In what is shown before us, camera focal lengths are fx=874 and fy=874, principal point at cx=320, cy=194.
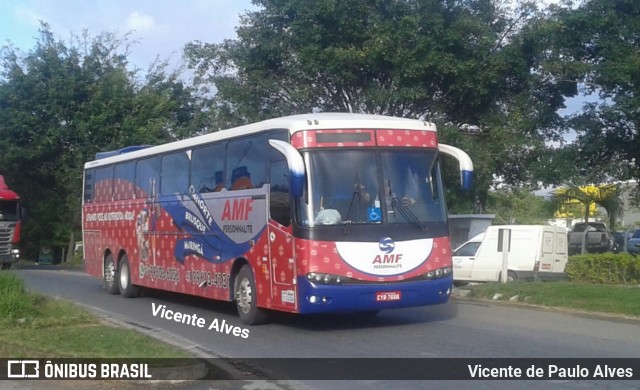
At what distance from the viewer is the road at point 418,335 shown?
1162cm

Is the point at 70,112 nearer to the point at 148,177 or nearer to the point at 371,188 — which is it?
the point at 148,177

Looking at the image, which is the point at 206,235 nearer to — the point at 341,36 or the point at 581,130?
the point at 341,36

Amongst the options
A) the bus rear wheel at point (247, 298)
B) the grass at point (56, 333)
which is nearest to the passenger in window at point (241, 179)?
the bus rear wheel at point (247, 298)

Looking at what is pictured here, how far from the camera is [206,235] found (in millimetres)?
16328

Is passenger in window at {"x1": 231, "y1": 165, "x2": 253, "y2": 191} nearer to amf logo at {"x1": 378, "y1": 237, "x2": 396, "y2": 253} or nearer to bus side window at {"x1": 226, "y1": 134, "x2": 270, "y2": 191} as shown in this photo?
bus side window at {"x1": 226, "y1": 134, "x2": 270, "y2": 191}

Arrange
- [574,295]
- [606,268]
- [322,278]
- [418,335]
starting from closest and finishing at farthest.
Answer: [322,278] → [418,335] → [574,295] → [606,268]

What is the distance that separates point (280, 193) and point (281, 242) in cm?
76

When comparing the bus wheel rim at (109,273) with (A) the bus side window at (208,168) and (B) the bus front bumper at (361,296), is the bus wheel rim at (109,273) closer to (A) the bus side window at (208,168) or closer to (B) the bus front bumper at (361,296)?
(A) the bus side window at (208,168)

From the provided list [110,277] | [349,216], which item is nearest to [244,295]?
[349,216]

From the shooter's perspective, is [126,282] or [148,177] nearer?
[148,177]

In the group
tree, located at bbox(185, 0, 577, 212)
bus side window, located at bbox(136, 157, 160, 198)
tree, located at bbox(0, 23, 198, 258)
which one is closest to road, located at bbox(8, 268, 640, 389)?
bus side window, located at bbox(136, 157, 160, 198)

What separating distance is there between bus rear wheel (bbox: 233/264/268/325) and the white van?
30.4 feet

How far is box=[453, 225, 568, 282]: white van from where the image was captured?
22.7m

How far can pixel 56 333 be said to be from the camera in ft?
40.5
